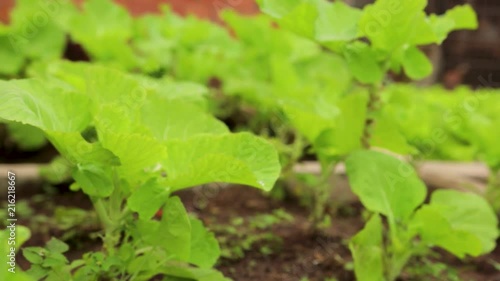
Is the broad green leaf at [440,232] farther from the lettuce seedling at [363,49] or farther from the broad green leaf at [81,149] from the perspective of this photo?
Answer: the broad green leaf at [81,149]

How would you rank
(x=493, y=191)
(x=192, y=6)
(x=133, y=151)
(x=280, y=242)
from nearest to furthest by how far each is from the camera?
(x=133, y=151) < (x=280, y=242) < (x=493, y=191) < (x=192, y=6)

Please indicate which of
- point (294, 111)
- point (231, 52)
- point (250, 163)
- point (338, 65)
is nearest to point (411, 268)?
point (294, 111)

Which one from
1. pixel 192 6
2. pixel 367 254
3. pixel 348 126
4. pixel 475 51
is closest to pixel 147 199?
pixel 367 254

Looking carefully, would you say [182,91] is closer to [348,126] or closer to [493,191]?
[348,126]

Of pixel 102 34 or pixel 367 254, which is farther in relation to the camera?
pixel 102 34

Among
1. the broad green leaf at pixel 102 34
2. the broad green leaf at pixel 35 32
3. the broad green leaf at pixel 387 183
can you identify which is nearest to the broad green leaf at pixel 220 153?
the broad green leaf at pixel 387 183

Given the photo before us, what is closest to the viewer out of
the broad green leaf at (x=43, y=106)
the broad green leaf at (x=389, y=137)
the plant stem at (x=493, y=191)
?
the broad green leaf at (x=43, y=106)
